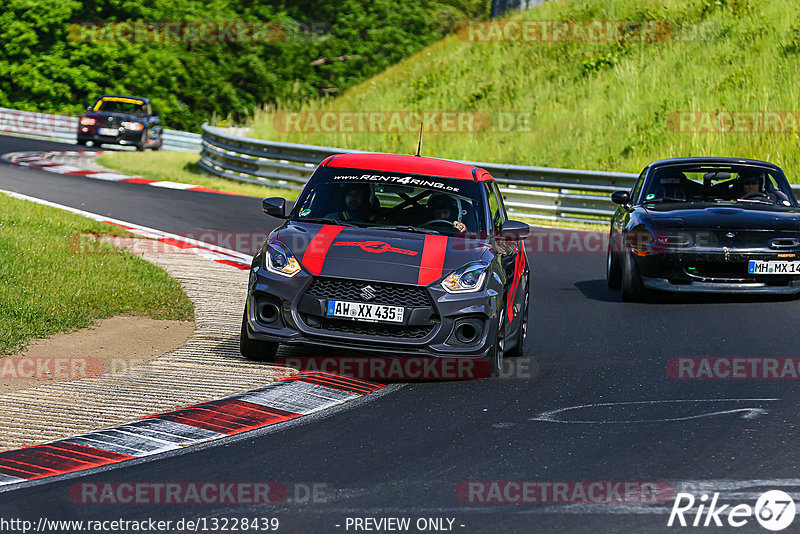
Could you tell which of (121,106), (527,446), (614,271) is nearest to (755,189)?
(614,271)

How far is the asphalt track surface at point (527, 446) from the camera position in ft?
17.5

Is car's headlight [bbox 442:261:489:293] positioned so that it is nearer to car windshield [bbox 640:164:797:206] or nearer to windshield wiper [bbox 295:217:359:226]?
windshield wiper [bbox 295:217:359:226]

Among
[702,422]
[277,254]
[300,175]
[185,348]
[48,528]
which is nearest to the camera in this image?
[48,528]

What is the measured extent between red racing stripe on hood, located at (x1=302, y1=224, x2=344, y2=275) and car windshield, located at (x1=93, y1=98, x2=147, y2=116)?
3065cm

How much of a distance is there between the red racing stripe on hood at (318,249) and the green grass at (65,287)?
2.22m

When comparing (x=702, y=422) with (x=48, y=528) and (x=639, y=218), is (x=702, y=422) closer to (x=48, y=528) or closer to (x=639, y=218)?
(x=48, y=528)

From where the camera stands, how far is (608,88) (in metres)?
31.1

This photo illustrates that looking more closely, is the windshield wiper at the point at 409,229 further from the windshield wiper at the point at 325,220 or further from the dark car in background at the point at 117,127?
the dark car in background at the point at 117,127

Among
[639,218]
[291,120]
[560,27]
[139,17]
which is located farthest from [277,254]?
[139,17]

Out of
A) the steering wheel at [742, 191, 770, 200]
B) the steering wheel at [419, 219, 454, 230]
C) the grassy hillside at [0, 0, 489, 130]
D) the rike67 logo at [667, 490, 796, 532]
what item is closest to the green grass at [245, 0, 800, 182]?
the steering wheel at [742, 191, 770, 200]

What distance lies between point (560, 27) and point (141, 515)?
3219cm

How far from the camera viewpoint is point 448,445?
6609mm

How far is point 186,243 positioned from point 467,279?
8174 mm

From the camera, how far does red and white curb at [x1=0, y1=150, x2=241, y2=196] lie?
81.5 feet
